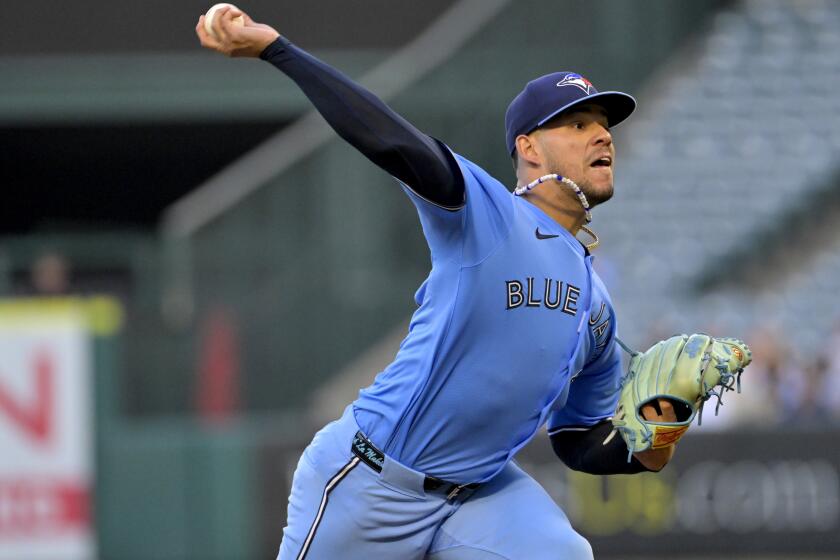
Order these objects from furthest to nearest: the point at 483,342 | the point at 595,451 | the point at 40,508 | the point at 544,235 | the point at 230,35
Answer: the point at 40,508, the point at 595,451, the point at 544,235, the point at 483,342, the point at 230,35

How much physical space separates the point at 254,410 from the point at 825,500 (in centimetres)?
428

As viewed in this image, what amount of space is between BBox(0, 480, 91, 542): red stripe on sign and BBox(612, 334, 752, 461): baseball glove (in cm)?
648

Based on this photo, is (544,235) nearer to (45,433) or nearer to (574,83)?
(574,83)

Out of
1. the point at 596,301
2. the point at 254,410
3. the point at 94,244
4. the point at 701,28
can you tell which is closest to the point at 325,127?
the point at 94,244

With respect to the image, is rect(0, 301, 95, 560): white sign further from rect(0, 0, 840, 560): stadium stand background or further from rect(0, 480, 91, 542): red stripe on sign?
rect(0, 0, 840, 560): stadium stand background

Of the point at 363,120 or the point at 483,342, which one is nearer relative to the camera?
the point at 363,120

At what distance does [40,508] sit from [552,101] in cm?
679

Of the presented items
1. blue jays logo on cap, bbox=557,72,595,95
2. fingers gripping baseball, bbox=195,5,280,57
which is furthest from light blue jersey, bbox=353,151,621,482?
fingers gripping baseball, bbox=195,5,280,57

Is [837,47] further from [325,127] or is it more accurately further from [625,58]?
[325,127]

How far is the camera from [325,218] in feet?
42.3

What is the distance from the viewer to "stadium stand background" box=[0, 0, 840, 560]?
10934 mm

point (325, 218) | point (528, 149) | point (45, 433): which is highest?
point (528, 149)

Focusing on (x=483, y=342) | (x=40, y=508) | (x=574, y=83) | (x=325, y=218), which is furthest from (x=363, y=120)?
(x=325, y=218)

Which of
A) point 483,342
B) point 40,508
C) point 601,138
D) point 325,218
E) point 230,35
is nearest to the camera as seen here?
point 230,35
